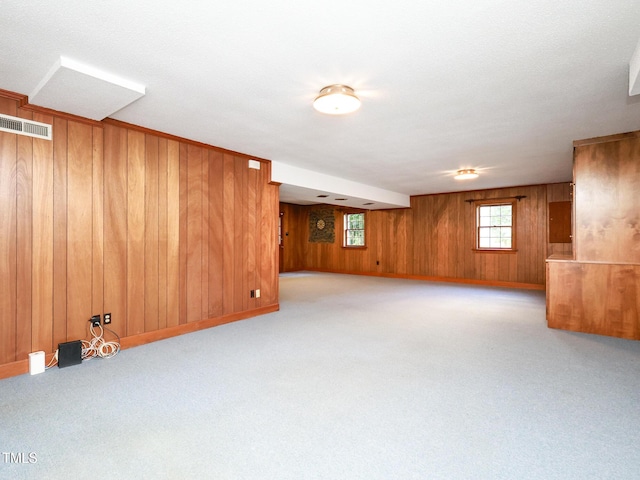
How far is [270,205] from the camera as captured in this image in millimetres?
4914

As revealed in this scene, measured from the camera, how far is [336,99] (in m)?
2.52

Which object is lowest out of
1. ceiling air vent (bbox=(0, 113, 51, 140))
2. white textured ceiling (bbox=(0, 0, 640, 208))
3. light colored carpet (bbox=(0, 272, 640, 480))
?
light colored carpet (bbox=(0, 272, 640, 480))

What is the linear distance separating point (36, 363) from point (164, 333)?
3.65 ft

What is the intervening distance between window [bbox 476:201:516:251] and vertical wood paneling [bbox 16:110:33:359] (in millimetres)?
8035

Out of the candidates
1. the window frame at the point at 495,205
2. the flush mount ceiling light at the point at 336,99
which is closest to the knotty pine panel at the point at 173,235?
the flush mount ceiling light at the point at 336,99

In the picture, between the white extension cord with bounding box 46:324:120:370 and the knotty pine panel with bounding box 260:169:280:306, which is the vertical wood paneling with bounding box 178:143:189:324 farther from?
the knotty pine panel with bounding box 260:169:280:306

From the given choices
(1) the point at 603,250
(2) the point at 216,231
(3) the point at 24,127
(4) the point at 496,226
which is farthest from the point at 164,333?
(4) the point at 496,226

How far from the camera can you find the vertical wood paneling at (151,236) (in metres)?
3.50

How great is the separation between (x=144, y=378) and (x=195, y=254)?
1.65 meters

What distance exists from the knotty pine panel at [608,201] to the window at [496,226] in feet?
12.0

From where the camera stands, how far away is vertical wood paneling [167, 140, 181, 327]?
12.1ft

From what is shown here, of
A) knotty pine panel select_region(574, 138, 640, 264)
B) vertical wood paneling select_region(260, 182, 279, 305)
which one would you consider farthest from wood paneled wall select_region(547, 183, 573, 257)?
vertical wood paneling select_region(260, 182, 279, 305)

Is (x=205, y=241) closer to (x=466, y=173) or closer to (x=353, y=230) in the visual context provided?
(x=466, y=173)

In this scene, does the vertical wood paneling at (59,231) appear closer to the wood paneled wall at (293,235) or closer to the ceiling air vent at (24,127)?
the ceiling air vent at (24,127)
